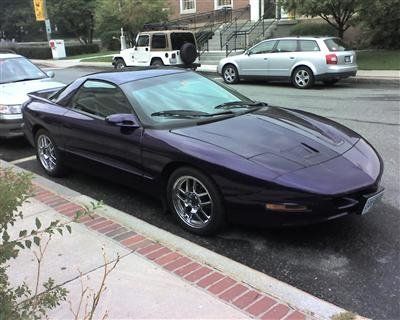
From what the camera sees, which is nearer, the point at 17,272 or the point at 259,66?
the point at 17,272

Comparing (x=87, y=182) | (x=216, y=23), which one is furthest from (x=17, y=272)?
(x=216, y=23)

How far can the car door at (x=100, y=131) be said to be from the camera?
16.5ft

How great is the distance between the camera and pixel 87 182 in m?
6.35

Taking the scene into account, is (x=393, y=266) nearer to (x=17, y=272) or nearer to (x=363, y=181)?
(x=363, y=181)

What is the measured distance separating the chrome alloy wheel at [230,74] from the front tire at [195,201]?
1276 cm

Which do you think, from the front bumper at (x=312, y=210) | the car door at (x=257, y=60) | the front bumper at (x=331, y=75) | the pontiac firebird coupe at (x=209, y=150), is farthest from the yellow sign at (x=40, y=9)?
the front bumper at (x=312, y=210)

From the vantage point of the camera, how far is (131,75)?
223 inches

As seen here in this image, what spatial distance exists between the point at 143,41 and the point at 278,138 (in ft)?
57.5

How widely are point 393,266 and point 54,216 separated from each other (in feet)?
10.1

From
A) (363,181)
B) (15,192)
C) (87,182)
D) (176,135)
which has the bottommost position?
(87,182)

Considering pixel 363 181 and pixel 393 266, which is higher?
pixel 363 181

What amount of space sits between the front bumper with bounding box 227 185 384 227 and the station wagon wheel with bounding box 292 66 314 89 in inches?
438

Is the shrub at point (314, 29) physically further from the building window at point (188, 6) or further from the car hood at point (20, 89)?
the car hood at point (20, 89)

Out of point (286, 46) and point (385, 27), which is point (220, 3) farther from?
Result: point (286, 46)
